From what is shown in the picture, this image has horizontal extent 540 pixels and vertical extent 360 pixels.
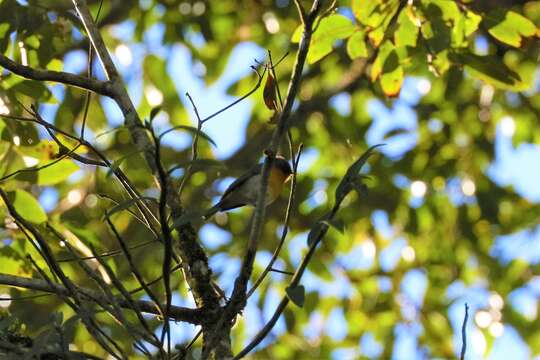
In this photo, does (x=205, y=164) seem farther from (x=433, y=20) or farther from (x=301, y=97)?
(x=301, y=97)

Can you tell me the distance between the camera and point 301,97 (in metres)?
4.64

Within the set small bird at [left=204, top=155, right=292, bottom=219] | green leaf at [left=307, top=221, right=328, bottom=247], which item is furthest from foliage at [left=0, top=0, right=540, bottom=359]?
green leaf at [left=307, top=221, right=328, bottom=247]

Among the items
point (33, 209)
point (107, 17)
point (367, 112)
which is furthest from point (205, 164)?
point (107, 17)

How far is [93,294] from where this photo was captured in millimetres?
1472

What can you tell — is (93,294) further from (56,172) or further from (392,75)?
(392,75)

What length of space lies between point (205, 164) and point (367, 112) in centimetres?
312

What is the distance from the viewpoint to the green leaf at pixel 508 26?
2266 mm

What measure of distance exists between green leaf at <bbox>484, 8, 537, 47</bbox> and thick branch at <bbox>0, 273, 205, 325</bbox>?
4.09 ft

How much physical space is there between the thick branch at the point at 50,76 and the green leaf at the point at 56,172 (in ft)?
2.14

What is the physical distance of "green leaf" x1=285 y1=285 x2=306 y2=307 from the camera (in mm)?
1333

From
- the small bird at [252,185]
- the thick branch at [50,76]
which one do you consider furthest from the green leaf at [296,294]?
the small bird at [252,185]

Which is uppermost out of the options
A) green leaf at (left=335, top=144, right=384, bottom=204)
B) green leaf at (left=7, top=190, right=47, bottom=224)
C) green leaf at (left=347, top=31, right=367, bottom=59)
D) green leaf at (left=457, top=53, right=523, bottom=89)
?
green leaf at (left=347, top=31, right=367, bottom=59)

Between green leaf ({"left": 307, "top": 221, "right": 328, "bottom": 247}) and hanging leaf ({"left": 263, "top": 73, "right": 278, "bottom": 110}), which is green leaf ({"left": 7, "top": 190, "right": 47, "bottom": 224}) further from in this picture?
green leaf ({"left": 307, "top": 221, "right": 328, "bottom": 247})

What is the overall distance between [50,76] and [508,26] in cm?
130
